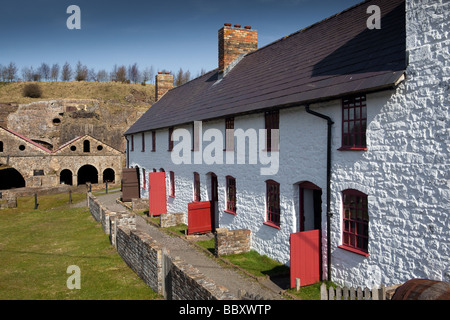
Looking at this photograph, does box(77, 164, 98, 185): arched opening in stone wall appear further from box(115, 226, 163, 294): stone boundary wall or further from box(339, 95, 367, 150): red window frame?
box(339, 95, 367, 150): red window frame

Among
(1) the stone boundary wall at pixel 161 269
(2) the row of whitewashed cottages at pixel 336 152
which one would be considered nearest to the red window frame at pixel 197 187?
(2) the row of whitewashed cottages at pixel 336 152

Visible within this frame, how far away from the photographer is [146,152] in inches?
1014

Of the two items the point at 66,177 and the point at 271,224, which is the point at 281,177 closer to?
the point at 271,224

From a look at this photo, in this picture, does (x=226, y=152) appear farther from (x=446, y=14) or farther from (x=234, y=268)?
(x=446, y=14)

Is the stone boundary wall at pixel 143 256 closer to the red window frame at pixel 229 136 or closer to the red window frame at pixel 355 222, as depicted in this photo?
the red window frame at pixel 355 222

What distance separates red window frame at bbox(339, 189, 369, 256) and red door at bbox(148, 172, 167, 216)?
14115mm

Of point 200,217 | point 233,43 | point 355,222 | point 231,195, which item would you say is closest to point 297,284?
point 355,222

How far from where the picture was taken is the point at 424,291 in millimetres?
5523

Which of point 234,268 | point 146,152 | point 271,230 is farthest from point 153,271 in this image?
point 146,152

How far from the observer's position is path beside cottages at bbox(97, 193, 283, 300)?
954 cm

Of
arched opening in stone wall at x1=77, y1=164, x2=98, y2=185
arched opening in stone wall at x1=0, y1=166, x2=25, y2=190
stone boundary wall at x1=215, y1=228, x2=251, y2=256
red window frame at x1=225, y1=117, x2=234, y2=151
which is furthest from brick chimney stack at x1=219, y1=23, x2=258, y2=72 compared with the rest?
arched opening in stone wall at x1=0, y1=166, x2=25, y2=190

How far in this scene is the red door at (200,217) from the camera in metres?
15.8

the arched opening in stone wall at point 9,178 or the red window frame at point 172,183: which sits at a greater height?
the red window frame at point 172,183

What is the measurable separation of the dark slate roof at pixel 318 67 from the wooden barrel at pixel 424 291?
4116 mm
